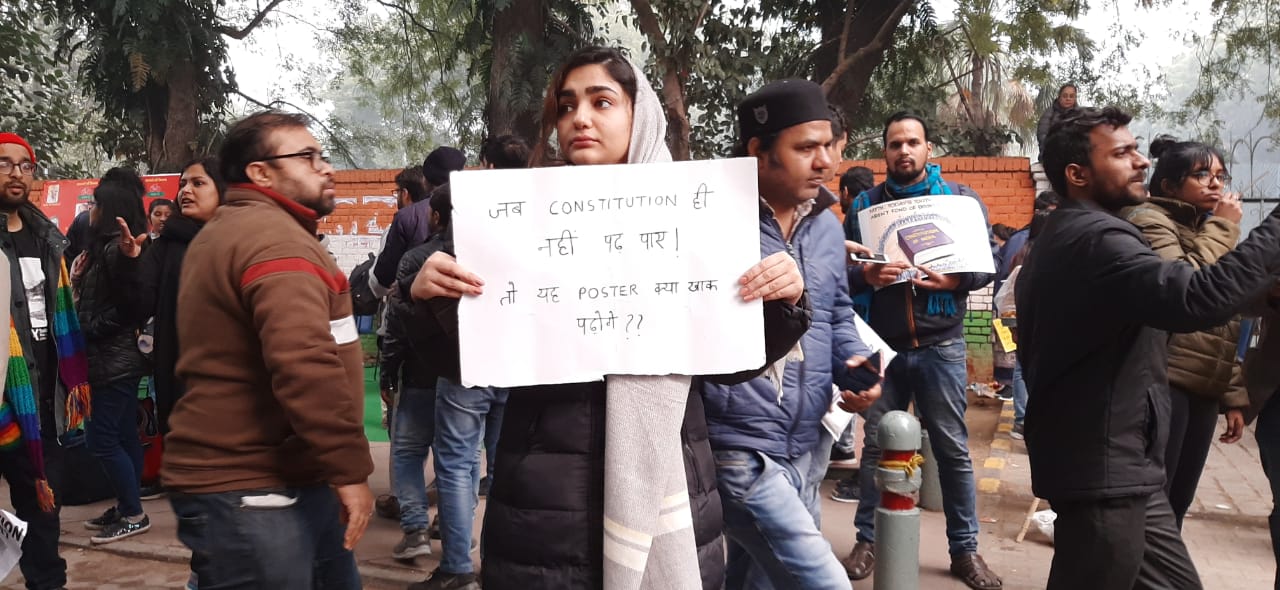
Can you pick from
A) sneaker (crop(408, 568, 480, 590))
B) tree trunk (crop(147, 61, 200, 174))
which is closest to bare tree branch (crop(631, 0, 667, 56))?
tree trunk (crop(147, 61, 200, 174))

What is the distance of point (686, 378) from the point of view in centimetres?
216

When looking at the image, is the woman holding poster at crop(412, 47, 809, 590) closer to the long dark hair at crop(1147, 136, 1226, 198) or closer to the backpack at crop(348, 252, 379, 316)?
the long dark hair at crop(1147, 136, 1226, 198)

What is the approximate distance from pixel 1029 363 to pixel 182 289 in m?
2.55

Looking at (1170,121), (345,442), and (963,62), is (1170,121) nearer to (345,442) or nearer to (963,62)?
(963,62)

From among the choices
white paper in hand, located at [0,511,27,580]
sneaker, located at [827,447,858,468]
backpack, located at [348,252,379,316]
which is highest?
backpack, located at [348,252,379,316]

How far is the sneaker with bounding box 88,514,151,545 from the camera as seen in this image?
5.71 meters

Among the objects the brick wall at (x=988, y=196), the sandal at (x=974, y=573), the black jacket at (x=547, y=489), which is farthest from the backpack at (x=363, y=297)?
the brick wall at (x=988, y=196)

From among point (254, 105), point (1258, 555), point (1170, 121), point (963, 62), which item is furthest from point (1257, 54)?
point (254, 105)

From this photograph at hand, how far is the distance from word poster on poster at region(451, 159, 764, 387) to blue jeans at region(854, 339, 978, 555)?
9.42ft

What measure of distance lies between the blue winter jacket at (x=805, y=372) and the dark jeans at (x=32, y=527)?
9.85 feet

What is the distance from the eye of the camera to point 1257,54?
17.3 m

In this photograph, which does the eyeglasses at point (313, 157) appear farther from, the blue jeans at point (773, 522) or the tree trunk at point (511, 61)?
the tree trunk at point (511, 61)

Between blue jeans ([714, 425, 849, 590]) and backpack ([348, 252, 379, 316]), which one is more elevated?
backpack ([348, 252, 379, 316])

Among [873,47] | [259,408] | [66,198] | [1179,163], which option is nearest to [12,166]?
[259,408]
